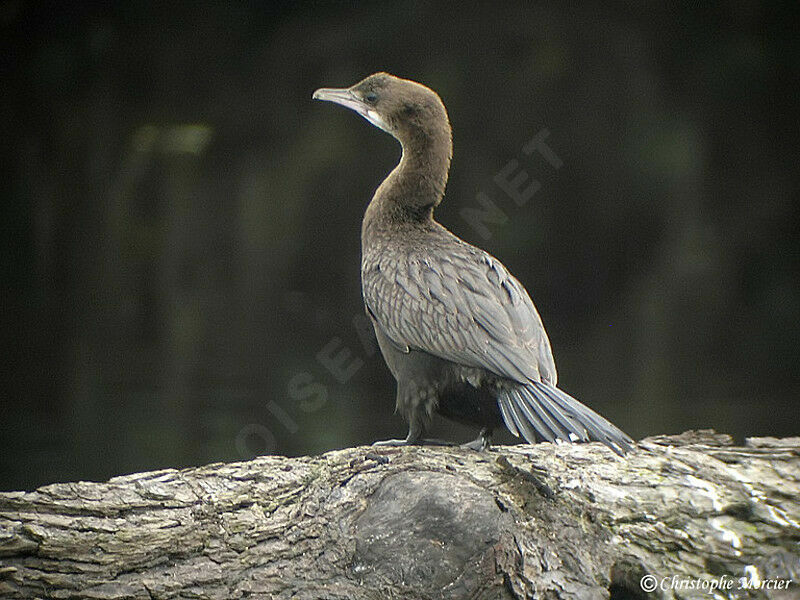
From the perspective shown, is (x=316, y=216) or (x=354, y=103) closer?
(x=354, y=103)

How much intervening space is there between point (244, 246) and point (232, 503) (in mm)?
2828

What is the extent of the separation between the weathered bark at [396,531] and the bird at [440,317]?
7.3 inches

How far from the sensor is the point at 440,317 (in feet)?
8.27

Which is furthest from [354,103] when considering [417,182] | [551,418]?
[551,418]

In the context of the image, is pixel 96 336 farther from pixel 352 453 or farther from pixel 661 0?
pixel 661 0

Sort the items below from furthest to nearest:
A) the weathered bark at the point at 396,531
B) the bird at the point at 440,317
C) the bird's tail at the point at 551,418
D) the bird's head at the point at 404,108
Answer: the bird's head at the point at 404,108, the bird at the point at 440,317, the bird's tail at the point at 551,418, the weathered bark at the point at 396,531

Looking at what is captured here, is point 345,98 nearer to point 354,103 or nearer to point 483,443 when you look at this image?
point 354,103

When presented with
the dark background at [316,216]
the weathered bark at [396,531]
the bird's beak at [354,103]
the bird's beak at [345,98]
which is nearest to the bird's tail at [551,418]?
the weathered bark at [396,531]

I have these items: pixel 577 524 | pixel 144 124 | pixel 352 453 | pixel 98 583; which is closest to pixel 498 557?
pixel 577 524

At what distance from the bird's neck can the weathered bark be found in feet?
2.87

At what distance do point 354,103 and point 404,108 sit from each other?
0.23 m

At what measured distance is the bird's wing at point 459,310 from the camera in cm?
243

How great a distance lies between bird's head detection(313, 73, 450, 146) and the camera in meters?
2.87

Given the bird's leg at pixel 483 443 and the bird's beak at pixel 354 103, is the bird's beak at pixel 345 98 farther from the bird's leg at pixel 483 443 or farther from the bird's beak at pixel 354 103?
the bird's leg at pixel 483 443
